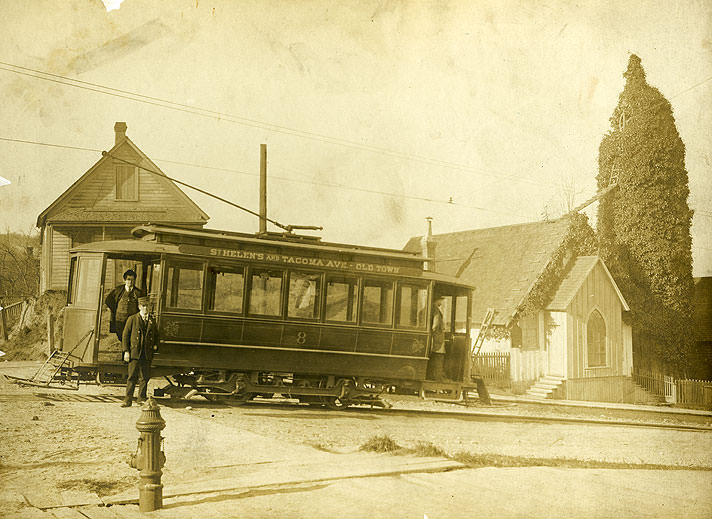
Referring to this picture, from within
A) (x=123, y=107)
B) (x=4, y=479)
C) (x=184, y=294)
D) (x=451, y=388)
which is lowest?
(x=4, y=479)

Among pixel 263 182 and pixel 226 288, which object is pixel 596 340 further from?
pixel 263 182

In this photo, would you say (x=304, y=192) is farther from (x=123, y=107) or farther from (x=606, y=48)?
(x=606, y=48)

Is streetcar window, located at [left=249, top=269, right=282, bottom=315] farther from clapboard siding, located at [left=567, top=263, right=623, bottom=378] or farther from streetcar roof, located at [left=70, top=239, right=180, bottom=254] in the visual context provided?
clapboard siding, located at [left=567, top=263, right=623, bottom=378]

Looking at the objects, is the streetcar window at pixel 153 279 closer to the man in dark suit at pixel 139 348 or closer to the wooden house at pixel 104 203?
the man in dark suit at pixel 139 348

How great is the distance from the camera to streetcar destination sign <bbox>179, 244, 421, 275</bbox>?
24.0 feet

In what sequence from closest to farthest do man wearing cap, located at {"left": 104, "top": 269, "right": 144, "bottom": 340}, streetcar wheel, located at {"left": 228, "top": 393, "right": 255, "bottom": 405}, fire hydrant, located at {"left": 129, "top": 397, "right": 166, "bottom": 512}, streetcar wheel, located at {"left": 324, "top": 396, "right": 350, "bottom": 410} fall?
1. fire hydrant, located at {"left": 129, "top": 397, "right": 166, "bottom": 512}
2. man wearing cap, located at {"left": 104, "top": 269, "right": 144, "bottom": 340}
3. streetcar wheel, located at {"left": 228, "top": 393, "right": 255, "bottom": 405}
4. streetcar wheel, located at {"left": 324, "top": 396, "right": 350, "bottom": 410}

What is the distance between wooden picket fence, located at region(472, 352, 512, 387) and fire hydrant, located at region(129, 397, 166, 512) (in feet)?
27.7

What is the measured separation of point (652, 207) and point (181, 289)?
288 inches

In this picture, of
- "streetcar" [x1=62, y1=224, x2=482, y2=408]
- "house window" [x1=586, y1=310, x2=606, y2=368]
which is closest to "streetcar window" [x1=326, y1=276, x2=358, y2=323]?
"streetcar" [x1=62, y1=224, x2=482, y2=408]

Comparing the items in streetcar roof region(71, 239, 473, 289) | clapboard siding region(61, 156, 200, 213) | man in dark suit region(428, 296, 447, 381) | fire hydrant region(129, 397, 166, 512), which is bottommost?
fire hydrant region(129, 397, 166, 512)

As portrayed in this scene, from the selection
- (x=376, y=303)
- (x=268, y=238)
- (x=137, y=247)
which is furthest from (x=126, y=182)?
(x=376, y=303)

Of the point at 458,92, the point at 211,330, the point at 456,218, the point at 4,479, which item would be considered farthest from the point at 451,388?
the point at 4,479

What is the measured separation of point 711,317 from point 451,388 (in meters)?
4.26

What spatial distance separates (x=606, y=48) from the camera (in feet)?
25.4
